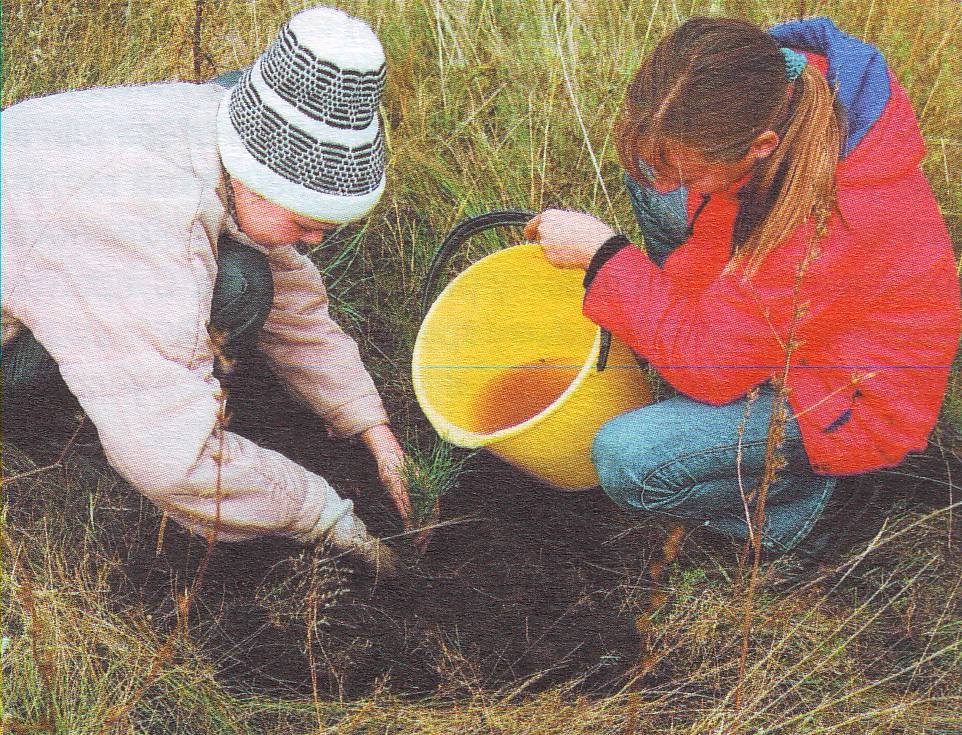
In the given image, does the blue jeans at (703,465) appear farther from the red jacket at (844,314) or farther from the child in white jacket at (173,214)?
the child in white jacket at (173,214)

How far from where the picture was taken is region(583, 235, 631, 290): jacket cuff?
177 cm

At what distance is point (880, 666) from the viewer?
6.10 ft

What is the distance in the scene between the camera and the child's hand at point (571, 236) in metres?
1.80

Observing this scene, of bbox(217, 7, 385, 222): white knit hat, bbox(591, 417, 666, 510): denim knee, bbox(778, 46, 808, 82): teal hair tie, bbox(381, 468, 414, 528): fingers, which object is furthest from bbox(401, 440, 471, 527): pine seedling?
bbox(778, 46, 808, 82): teal hair tie

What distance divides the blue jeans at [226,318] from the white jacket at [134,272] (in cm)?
13

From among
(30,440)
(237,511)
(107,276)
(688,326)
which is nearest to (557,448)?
(688,326)

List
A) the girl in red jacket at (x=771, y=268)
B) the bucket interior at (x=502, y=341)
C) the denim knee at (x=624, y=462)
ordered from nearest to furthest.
Result: the girl in red jacket at (x=771, y=268) → the denim knee at (x=624, y=462) → the bucket interior at (x=502, y=341)

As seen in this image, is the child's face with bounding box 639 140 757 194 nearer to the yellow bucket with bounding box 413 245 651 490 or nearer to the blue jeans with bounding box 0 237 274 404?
the yellow bucket with bounding box 413 245 651 490

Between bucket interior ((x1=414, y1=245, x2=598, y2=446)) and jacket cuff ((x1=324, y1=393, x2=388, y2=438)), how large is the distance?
117 mm

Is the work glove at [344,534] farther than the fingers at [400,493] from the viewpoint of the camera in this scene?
No

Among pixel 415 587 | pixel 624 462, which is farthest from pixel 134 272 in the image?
pixel 624 462

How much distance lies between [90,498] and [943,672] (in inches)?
68.1

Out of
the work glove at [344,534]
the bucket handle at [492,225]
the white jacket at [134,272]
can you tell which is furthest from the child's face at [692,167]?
the work glove at [344,534]

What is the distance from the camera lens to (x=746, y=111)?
1521 millimetres
